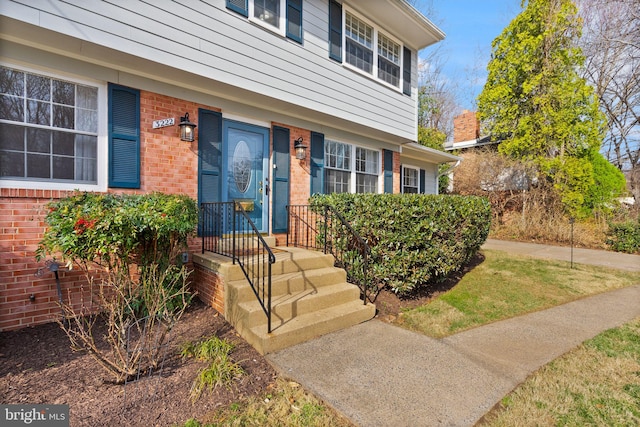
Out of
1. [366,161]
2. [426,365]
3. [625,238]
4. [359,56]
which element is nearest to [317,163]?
[366,161]

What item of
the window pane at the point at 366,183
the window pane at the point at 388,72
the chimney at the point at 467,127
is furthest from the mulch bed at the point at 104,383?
the chimney at the point at 467,127

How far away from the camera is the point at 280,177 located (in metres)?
6.07

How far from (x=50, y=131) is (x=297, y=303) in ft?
12.0

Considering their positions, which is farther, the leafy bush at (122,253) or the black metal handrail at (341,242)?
the black metal handrail at (341,242)

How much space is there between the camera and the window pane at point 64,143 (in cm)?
384

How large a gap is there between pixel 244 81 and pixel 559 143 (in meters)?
11.3

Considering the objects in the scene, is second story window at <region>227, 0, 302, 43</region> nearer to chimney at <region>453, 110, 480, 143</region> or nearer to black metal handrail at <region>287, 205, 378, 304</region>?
black metal handrail at <region>287, 205, 378, 304</region>

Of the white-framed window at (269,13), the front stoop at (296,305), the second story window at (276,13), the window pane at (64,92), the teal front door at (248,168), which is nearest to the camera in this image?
the front stoop at (296,305)

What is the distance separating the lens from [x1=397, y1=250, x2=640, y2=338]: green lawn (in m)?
4.29

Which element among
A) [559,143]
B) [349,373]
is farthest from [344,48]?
[559,143]

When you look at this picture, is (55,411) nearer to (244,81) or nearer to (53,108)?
(53,108)

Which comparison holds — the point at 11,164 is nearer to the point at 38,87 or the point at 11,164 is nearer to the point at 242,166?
the point at 38,87

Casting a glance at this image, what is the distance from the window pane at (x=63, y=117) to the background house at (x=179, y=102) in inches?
0.5

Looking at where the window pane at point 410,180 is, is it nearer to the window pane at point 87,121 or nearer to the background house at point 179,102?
the background house at point 179,102
